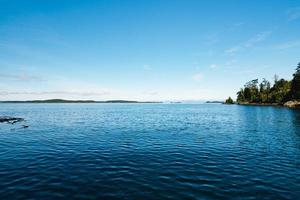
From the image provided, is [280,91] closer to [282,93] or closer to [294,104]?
[282,93]

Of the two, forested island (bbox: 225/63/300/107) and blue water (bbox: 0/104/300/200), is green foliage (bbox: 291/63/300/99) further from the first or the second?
blue water (bbox: 0/104/300/200)

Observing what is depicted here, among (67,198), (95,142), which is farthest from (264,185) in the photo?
(95,142)

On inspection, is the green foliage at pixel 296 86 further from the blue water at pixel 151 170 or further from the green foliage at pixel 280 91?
the blue water at pixel 151 170

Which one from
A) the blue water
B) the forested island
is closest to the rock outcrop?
the forested island

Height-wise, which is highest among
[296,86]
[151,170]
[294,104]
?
[296,86]

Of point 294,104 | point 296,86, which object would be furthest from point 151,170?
point 296,86

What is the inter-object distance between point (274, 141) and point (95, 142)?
95.3 feet

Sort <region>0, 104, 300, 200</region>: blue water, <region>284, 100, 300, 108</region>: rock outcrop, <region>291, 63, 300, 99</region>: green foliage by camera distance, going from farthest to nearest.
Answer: <region>291, 63, 300, 99</region>: green foliage, <region>284, 100, 300, 108</region>: rock outcrop, <region>0, 104, 300, 200</region>: blue water

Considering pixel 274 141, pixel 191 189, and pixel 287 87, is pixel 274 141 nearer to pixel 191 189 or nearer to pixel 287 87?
pixel 191 189

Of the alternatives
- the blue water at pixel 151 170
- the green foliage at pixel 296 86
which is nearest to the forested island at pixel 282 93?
the green foliage at pixel 296 86

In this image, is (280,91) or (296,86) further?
(280,91)

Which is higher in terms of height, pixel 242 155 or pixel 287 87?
pixel 287 87

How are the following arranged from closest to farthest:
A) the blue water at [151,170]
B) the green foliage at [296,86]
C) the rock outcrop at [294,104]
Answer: the blue water at [151,170] < the rock outcrop at [294,104] < the green foliage at [296,86]

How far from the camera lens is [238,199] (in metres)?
14.2
